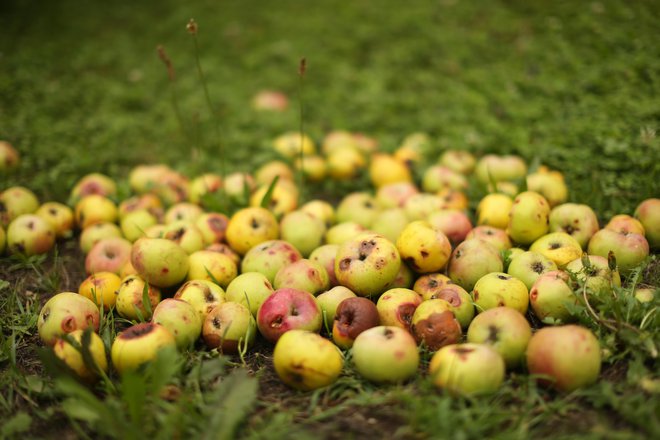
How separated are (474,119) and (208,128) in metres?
2.93

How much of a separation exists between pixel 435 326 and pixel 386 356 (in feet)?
1.25

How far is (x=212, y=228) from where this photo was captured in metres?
3.99

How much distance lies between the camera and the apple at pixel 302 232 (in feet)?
12.7

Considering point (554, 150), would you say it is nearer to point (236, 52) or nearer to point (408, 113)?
point (408, 113)

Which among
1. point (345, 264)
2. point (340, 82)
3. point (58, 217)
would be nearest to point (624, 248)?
point (345, 264)

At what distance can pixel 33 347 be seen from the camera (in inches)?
118

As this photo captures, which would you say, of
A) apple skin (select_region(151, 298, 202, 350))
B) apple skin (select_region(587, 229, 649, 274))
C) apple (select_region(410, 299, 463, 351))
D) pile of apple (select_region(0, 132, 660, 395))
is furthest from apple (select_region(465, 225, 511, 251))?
apple skin (select_region(151, 298, 202, 350))

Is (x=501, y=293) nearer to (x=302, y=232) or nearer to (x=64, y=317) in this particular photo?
(x=302, y=232)

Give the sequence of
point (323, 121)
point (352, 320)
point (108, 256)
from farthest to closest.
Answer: point (323, 121) → point (108, 256) → point (352, 320)

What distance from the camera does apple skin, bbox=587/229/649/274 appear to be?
10.9ft

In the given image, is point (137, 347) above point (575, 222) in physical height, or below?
below

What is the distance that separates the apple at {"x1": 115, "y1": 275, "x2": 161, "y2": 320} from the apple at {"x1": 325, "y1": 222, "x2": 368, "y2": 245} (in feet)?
4.33

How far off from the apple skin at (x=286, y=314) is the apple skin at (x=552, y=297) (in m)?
1.27

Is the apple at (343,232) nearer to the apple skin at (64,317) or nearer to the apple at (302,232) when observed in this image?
the apple at (302,232)
